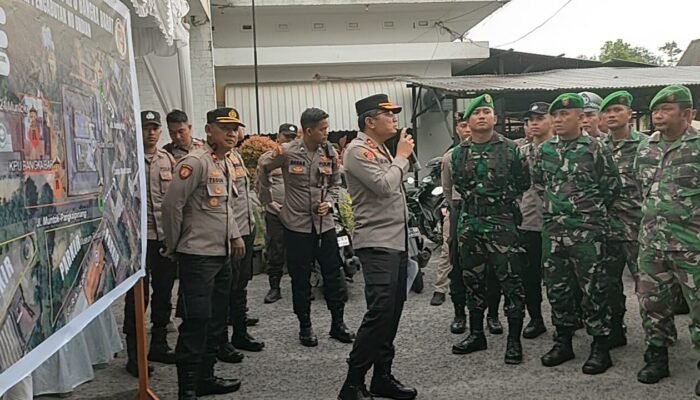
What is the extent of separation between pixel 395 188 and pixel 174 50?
122 inches

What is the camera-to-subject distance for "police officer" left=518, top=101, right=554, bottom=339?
5.16m

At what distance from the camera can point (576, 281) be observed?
4.51 meters

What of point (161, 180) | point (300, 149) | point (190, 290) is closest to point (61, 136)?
point (190, 290)

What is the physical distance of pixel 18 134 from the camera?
2086mm

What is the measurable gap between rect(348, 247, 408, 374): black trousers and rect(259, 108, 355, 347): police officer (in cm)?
140

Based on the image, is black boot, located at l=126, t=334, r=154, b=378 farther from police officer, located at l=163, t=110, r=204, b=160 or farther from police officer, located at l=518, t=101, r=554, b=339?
police officer, located at l=518, t=101, r=554, b=339

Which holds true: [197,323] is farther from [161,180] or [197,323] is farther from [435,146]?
[435,146]

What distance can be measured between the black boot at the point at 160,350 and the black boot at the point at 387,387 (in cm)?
162

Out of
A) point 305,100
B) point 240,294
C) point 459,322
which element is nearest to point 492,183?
point 459,322

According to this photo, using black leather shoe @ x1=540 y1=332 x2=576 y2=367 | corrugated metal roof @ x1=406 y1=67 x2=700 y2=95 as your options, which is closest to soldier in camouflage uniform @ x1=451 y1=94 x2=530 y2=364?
black leather shoe @ x1=540 y1=332 x2=576 y2=367

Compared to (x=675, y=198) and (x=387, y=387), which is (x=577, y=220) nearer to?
(x=675, y=198)

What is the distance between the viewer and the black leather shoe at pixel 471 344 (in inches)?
188

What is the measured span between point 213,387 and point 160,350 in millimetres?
892

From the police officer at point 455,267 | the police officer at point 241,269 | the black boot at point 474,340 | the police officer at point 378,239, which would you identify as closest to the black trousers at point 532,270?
the police officer at point 455,267
